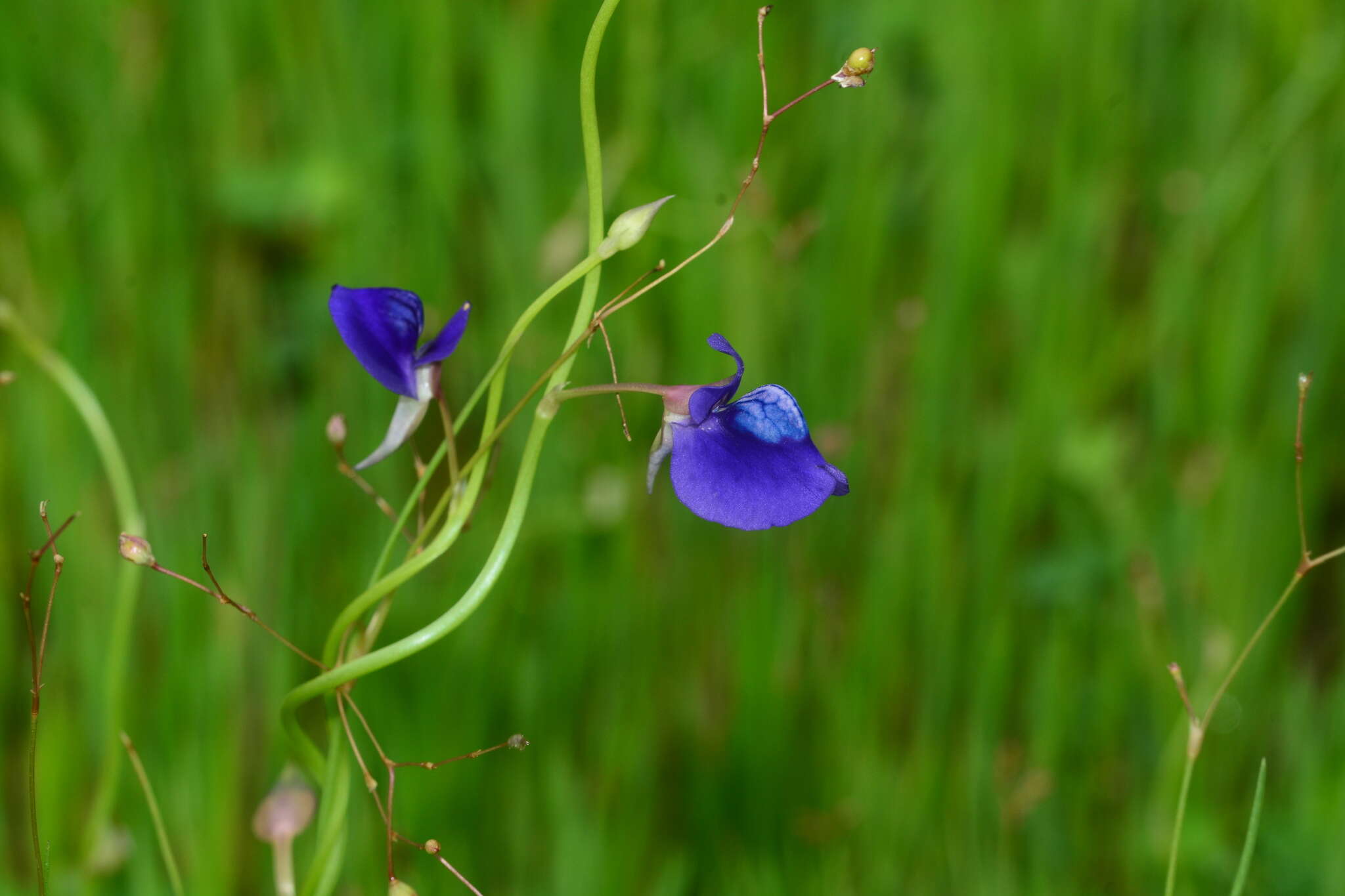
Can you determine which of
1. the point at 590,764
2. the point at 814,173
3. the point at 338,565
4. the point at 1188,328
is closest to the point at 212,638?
the point at 338,565

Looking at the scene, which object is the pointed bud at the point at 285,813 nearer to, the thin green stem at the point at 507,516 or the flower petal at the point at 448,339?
the thin green stem at the point at 507,516

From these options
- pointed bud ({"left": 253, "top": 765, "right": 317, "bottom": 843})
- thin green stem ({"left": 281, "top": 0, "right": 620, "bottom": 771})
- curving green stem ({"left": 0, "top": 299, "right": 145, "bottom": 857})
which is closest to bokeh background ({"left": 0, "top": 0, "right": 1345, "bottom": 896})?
curving green stem ({"left": 0, "top": 299, "right": 145, "bottom": 857})

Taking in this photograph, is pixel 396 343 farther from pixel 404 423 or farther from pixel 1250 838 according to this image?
pixel 1250 838

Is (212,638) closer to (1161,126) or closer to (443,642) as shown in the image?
(443,642)

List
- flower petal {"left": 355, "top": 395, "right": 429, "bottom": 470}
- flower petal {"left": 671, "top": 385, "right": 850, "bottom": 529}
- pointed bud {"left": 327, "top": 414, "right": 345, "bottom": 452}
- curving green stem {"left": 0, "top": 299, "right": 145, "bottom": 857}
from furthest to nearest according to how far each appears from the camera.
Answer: curving green stem {"left": 0, "top": 299, "right": 145, "bottom": 857} < pointed bud {"left": 327, "top": 414, "right": 345, "bottom": 452} < flower petal {"left": 355, "top": 395, "right": 429, "bottom": 470} < flower petal {"left": 671, "top": 385, "right": 850, "bottom": 529}

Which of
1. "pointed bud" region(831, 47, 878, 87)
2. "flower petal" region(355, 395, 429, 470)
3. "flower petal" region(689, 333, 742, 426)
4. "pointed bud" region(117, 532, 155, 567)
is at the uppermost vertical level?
"pointed bud" region(831, 47, 878, 87)

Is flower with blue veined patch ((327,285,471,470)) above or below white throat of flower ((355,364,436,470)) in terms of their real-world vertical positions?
above

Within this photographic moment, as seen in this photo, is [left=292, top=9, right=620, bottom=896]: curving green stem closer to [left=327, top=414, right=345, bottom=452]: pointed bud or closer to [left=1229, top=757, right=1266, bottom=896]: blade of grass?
[left=327, top=414, right=345, bottom=452]: pointed bud
